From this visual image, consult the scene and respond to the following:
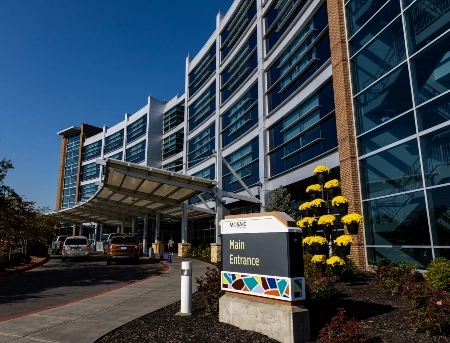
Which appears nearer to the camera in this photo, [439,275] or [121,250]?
A: [439,275]

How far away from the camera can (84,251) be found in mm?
28734

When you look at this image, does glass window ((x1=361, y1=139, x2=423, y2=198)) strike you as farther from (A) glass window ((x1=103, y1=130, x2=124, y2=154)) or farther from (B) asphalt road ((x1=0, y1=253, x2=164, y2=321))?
(A) glass window ((x1=103, y1=130, x2=124, y2=154))

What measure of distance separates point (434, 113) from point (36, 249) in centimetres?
3288

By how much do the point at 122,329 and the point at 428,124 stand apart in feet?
36.1

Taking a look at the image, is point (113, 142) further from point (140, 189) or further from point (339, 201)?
point (339, 201)

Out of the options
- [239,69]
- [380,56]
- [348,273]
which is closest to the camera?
[348,273]

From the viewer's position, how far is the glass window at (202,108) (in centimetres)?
4019

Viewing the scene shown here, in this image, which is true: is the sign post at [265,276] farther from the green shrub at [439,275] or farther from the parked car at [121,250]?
the parked car at [121,250]

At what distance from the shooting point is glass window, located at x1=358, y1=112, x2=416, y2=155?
13.3m

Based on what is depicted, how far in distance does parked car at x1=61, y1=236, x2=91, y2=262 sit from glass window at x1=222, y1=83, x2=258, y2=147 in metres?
15.4

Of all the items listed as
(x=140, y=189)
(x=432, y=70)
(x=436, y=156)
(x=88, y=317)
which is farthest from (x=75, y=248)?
(x=432, y=70)

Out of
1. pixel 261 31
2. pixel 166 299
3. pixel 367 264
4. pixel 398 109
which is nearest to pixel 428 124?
pixel 398 109

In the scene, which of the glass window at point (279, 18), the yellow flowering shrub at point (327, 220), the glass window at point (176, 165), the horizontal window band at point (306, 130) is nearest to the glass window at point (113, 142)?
the glass window at point (176, 165)

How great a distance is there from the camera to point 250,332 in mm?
6938
